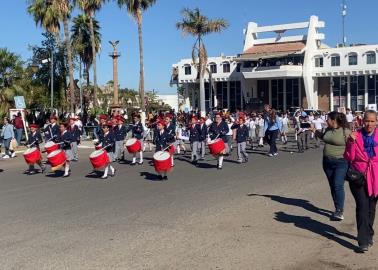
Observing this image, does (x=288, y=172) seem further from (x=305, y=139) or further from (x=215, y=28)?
(x=215, y=28)

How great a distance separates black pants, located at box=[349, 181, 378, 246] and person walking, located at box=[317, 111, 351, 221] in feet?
5.58

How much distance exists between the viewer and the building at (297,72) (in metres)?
55.8

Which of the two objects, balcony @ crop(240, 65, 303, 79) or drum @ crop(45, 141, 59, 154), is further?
balcony @ crop(240, 65, 303, 79)

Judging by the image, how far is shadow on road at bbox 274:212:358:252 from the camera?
23.5 ft

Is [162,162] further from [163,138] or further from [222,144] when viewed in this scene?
[222,144]

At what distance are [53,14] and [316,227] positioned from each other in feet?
103

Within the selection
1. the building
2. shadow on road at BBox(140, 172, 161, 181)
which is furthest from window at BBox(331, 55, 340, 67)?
shadow on road at BBox(140, 172, 161, 181)

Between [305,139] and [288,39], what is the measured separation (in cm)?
3948

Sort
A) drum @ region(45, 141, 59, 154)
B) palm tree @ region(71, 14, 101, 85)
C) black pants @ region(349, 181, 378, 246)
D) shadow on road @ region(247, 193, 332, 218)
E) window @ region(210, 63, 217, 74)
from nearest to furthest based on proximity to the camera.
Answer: black pants @ region(349, 181, 378, 246) < shadow on road @ region(247, 193, 332, 218) < drum @ region(45, 141, 59, 154) < palm tree @ region(71, 14, 101, 85) < window @ region(210, 63, 217, 74)

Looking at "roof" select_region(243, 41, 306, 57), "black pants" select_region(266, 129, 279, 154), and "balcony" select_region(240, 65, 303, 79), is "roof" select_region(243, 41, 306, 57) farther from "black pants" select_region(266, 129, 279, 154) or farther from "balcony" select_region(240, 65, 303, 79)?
"black pants" select_region(266, 129, 279, 154)

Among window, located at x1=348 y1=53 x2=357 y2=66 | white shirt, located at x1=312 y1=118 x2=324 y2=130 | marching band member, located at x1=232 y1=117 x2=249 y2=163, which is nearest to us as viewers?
marching band member, located at x1=232 y1=117 x2=249 y2=163

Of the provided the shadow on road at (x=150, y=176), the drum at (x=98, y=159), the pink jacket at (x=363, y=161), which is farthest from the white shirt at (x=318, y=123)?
the pink jacket at (x=363, y=161)

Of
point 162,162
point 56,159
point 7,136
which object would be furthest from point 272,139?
point 7,136

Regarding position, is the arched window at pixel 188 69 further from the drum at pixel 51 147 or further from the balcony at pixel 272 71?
the drum at pixel 51 147
